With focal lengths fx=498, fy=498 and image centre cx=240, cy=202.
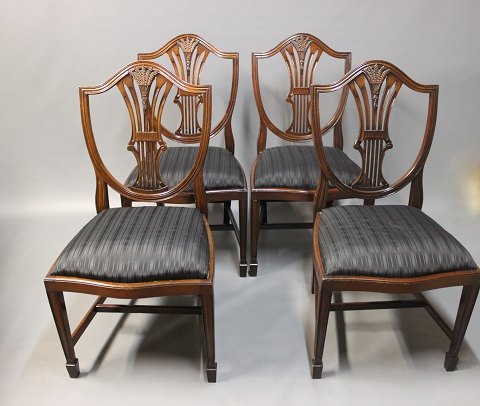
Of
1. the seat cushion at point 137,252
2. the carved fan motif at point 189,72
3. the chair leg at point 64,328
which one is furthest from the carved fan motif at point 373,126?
the chair leg at point 64,328

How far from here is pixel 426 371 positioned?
1.67 m

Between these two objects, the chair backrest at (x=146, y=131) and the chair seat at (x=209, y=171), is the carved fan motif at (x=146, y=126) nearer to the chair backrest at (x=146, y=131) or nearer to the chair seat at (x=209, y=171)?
the chair backrest at (x=146, y=131)

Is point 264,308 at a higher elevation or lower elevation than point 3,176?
lower

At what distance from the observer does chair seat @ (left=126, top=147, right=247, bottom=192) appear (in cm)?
199

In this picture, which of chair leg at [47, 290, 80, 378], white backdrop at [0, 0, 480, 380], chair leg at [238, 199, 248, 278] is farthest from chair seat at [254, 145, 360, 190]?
chair leg at [47, 290, 80, 378]

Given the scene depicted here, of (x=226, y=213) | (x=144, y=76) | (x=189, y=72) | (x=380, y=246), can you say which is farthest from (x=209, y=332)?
(x=189, y=72)

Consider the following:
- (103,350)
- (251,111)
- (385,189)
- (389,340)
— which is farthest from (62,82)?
(389,340)

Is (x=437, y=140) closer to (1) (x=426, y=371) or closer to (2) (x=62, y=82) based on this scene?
(1) (x=426, y=371)

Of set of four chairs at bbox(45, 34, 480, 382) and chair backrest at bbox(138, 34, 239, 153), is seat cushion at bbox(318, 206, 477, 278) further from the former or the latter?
chair backrest at bbox(138, 34, 239, 153)

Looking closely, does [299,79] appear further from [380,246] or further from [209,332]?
[209,332]

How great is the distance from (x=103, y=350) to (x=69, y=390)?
0.20 meters

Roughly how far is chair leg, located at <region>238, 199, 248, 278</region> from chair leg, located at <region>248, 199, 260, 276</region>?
3 cm

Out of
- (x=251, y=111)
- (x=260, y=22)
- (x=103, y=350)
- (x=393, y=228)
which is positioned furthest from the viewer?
(x=251, y=111)

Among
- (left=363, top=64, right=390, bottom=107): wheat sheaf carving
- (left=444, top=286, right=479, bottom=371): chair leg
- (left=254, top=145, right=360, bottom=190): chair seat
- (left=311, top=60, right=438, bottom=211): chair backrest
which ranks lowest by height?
(left=444, top=286, right=479, bottom=371): chair leg
